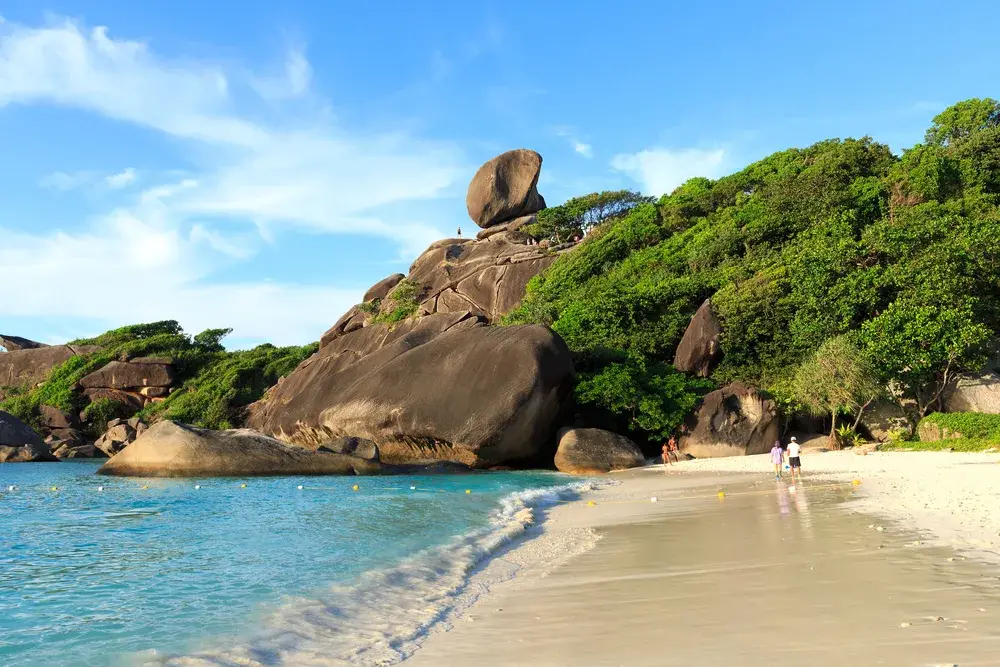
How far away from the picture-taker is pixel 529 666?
3938 millimetres

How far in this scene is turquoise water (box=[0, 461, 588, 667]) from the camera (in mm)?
4887

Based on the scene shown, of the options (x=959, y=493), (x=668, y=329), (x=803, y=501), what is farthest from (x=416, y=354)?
(x=959, y=493)

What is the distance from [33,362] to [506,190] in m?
37.7

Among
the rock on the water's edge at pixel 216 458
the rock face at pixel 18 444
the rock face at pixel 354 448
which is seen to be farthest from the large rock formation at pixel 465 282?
the rock on the water's edge at pixel 216 458

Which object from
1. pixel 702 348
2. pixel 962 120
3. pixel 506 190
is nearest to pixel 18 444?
pixel 702 348

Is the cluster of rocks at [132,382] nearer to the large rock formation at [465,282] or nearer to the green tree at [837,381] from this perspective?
the large rock formation at [465,282]

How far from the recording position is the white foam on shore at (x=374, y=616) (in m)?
4.50

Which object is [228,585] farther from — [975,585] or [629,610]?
[975,585]

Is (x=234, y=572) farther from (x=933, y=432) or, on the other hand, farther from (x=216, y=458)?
(x=933, y=432)

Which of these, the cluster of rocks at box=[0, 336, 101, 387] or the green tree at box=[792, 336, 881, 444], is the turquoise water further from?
the cluster of rocks at box=[0, 336, 101, 387]

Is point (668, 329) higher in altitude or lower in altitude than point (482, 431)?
higher

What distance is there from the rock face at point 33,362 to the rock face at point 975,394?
53.0 meters

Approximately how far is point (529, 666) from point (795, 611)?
6.33 ft

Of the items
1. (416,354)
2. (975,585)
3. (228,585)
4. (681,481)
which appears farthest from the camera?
(416,354)
